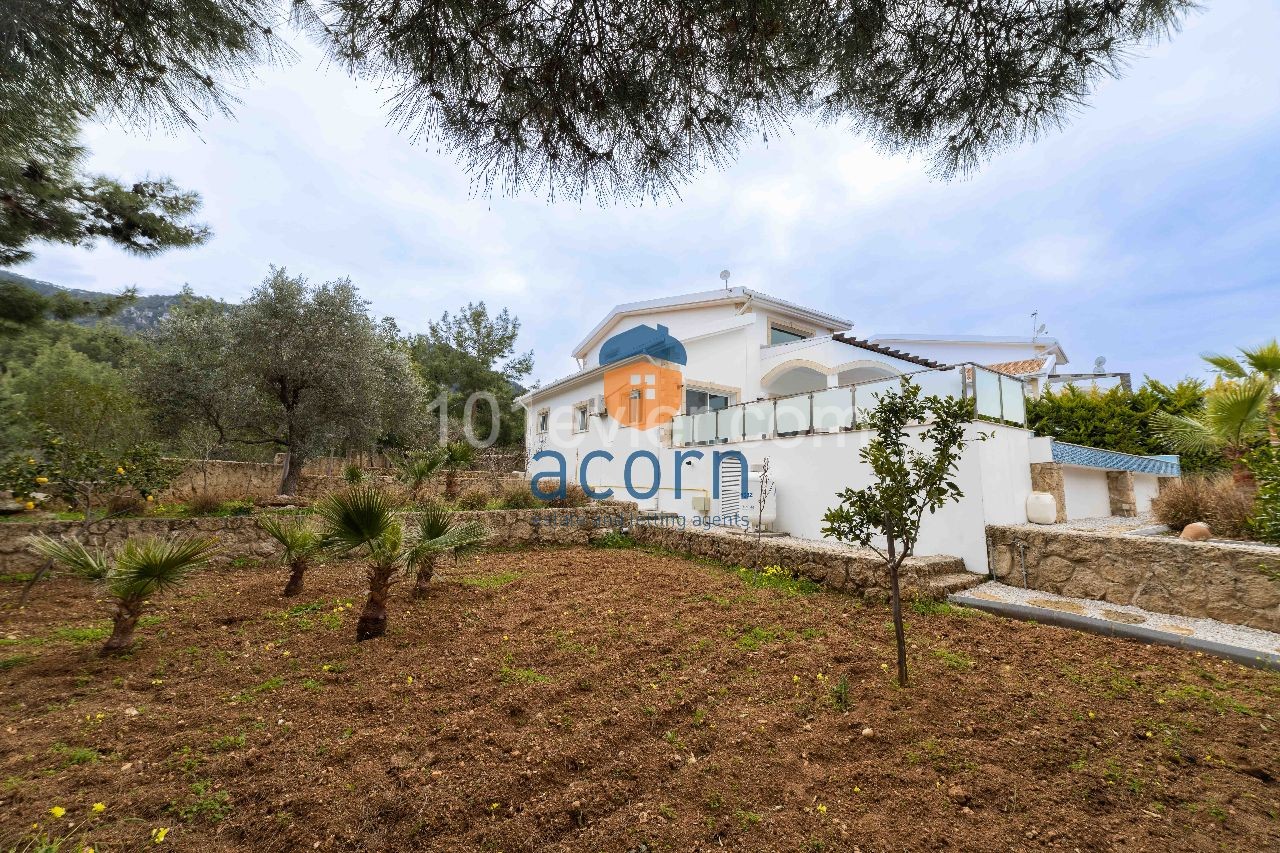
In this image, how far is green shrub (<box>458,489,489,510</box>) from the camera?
10969mm

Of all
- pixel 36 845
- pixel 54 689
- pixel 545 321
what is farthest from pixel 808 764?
pixel 545 321

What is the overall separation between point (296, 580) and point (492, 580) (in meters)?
2.40

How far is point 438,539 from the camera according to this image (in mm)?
5449

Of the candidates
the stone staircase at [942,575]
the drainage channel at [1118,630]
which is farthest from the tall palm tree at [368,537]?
the drainage channel at [1118,630]

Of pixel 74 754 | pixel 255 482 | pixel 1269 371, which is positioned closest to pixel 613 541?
pixel 74 754

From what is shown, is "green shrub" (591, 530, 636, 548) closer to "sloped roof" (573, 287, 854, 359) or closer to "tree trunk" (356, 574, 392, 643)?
"tree trunk" (356, 574, 392, 643)

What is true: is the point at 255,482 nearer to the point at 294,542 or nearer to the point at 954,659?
the point at 294,542

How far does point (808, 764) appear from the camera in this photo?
2723 millimetres

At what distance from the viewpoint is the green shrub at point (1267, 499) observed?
215 inches

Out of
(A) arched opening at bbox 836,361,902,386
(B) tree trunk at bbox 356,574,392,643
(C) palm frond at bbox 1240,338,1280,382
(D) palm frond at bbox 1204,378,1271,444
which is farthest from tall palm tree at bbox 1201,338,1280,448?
(B) tree trunk at bbox 356,574,392,643

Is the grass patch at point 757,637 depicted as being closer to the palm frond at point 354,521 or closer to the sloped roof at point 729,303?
the palm frond at point 354,521

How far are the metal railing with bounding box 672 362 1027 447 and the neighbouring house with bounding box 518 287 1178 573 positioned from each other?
0.03 meters

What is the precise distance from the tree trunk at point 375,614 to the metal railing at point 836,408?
5.55 m

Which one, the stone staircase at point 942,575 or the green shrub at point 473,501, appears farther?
the green shrub at point 473,501
